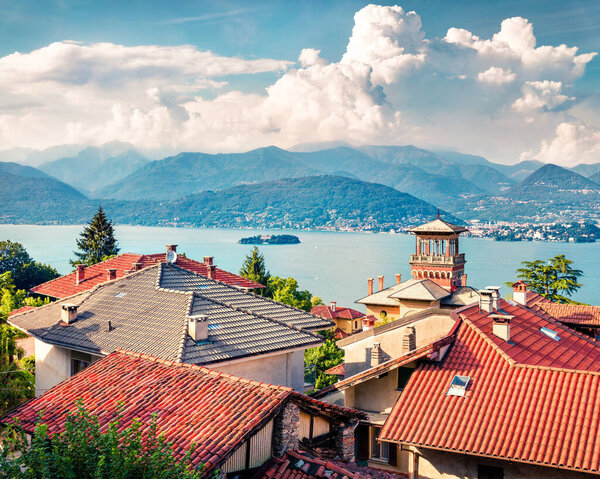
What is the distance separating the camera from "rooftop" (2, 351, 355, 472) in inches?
341

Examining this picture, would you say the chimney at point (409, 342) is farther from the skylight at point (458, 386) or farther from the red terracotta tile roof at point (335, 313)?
the red terracotta tile roof at point (335, 313)

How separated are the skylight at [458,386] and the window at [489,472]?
1.71 meters

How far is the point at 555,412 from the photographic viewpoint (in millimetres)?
12672

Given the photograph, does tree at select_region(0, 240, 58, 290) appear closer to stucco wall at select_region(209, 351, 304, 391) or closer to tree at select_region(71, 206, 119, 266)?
tree at select_region(71, 206, 119, 266)

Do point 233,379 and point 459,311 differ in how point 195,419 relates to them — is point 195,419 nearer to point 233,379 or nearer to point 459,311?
point 233,379

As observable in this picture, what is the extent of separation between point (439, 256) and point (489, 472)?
48.5m

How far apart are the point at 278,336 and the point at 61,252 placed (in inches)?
6733

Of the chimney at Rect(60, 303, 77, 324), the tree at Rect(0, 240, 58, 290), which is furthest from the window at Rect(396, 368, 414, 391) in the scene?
the tree at Rect(0, 240, 58, 290)

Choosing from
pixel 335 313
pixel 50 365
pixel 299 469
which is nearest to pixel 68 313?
pixel 50 365

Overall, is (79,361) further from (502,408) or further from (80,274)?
(80,274)

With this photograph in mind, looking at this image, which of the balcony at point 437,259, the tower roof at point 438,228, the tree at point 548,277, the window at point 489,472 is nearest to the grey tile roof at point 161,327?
the window at point 489,472

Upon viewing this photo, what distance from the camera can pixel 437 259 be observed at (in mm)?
59844

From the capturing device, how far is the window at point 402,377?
1560 centimetres

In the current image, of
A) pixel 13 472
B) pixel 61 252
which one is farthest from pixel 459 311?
pixel 61 252
